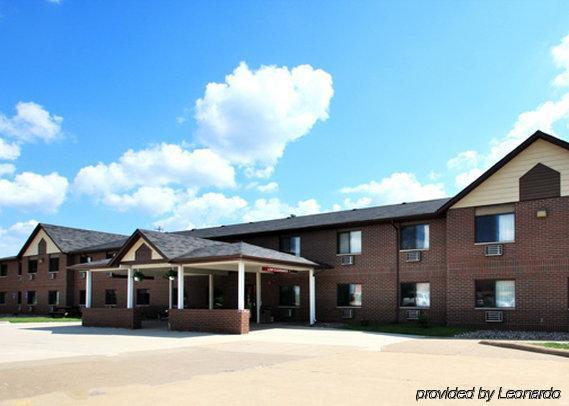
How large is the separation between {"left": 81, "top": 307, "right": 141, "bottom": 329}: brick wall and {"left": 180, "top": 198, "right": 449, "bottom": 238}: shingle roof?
315 inches

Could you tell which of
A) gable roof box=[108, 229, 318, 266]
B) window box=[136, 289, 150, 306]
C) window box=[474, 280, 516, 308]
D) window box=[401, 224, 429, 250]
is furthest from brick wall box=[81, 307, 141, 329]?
window box=[474, 280, 516, 308]

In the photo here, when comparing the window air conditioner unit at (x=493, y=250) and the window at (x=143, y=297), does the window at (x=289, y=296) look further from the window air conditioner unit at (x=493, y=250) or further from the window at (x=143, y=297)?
the window at (x=143, y=297)

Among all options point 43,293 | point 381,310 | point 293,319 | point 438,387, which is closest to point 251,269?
point 293,319

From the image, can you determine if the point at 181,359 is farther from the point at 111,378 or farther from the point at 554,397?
the point at 554,397

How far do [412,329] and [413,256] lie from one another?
3.77 m

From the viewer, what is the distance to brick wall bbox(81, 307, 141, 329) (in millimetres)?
25703

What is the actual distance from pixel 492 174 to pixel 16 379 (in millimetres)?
18004

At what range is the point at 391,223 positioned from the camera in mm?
25938

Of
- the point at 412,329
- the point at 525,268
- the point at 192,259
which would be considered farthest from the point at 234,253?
the point at 525,268

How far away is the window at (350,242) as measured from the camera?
2727cm

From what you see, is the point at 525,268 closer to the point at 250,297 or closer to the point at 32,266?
the point at 250,297

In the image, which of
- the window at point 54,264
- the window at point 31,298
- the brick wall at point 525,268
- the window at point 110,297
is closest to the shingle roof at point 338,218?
the brick wall at point 525,268

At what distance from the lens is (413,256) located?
25.2m

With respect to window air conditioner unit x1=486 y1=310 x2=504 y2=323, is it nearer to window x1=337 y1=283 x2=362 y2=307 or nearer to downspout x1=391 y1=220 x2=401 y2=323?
downspout x1=391 y1=220 x2=401 y2=323
